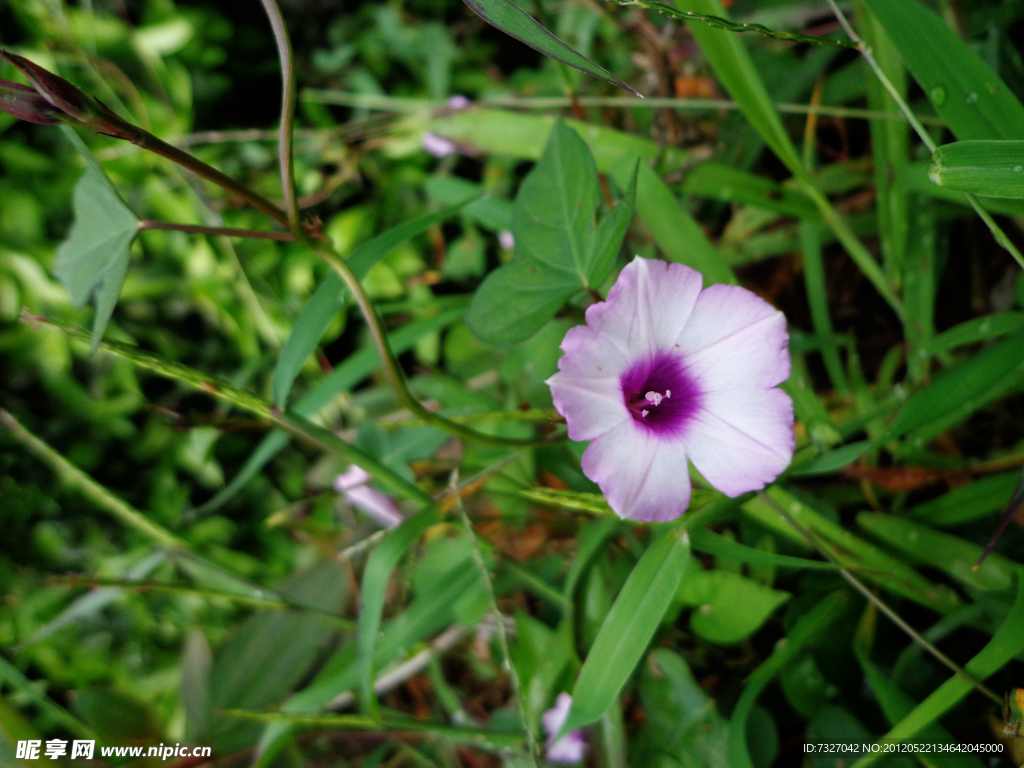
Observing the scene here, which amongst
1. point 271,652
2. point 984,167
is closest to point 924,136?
point 984,167

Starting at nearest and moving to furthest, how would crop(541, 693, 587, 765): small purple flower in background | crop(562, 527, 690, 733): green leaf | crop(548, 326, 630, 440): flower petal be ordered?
crop(548, 326, 630, 440): flower petal
crop(562, 527, 690, 733): green leaf
crop(541, 693, 587, 765): small purple flower in background

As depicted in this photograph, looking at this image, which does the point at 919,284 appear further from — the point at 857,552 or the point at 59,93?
the point at 59,93

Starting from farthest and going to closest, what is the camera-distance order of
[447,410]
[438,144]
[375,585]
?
1. [438,144]
2. [447,410]
3. [375,585]

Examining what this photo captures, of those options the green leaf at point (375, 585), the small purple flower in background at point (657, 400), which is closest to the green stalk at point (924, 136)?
the small purple flower in background at point (657, 400)

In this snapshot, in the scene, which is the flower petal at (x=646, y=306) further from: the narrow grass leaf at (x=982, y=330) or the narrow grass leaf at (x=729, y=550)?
the narrow grass leaf at (x=982, y=330)

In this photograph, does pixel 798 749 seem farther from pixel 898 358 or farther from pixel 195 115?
pixel 195 115

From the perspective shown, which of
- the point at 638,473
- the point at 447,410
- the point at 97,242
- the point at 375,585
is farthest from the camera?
the point at 447,410

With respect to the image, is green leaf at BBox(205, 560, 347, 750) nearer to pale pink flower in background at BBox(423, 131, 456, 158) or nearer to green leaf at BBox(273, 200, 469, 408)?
green leaf at BBox(273, 200, 469, 408)

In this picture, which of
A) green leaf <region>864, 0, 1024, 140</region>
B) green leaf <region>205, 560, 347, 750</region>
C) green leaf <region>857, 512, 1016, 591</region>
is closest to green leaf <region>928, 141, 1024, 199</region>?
green leaf <region>864, 0, 1024, 140</region>
